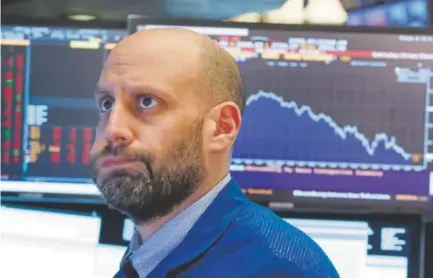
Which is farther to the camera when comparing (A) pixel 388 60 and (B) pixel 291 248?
(A) pixel 388 60

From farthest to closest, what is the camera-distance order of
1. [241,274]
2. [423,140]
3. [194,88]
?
1. [423,140]
2. [194,88]
3. [241,274]

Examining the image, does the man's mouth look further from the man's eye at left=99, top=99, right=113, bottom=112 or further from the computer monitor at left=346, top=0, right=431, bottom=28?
the computer monitor at left=346, top=0, right=431, bottom=28

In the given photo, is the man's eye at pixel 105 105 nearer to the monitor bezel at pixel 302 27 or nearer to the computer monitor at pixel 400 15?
the monitor bezel at pixel 302 27

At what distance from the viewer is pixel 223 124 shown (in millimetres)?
1007

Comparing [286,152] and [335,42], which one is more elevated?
[335,42]

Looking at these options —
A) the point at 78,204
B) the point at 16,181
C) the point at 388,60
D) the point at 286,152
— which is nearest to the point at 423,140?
the point at 388,60

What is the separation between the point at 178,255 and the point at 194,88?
203mm

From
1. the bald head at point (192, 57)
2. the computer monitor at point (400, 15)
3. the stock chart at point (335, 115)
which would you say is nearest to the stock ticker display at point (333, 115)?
the stock chart at point (335, 115)

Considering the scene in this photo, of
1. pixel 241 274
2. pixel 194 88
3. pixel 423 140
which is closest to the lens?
pixel 241 274

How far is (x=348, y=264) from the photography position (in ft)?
5.59

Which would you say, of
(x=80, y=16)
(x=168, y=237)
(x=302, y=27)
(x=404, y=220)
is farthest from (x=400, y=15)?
(x=168, y=237)

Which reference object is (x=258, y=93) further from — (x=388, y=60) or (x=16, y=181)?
(x=16, y=181)

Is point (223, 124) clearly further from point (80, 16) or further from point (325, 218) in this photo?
point (80, 16)

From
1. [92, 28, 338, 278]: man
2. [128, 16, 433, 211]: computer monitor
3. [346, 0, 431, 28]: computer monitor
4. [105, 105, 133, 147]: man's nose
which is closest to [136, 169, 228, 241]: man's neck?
[92, 28, 338, 278]: man
